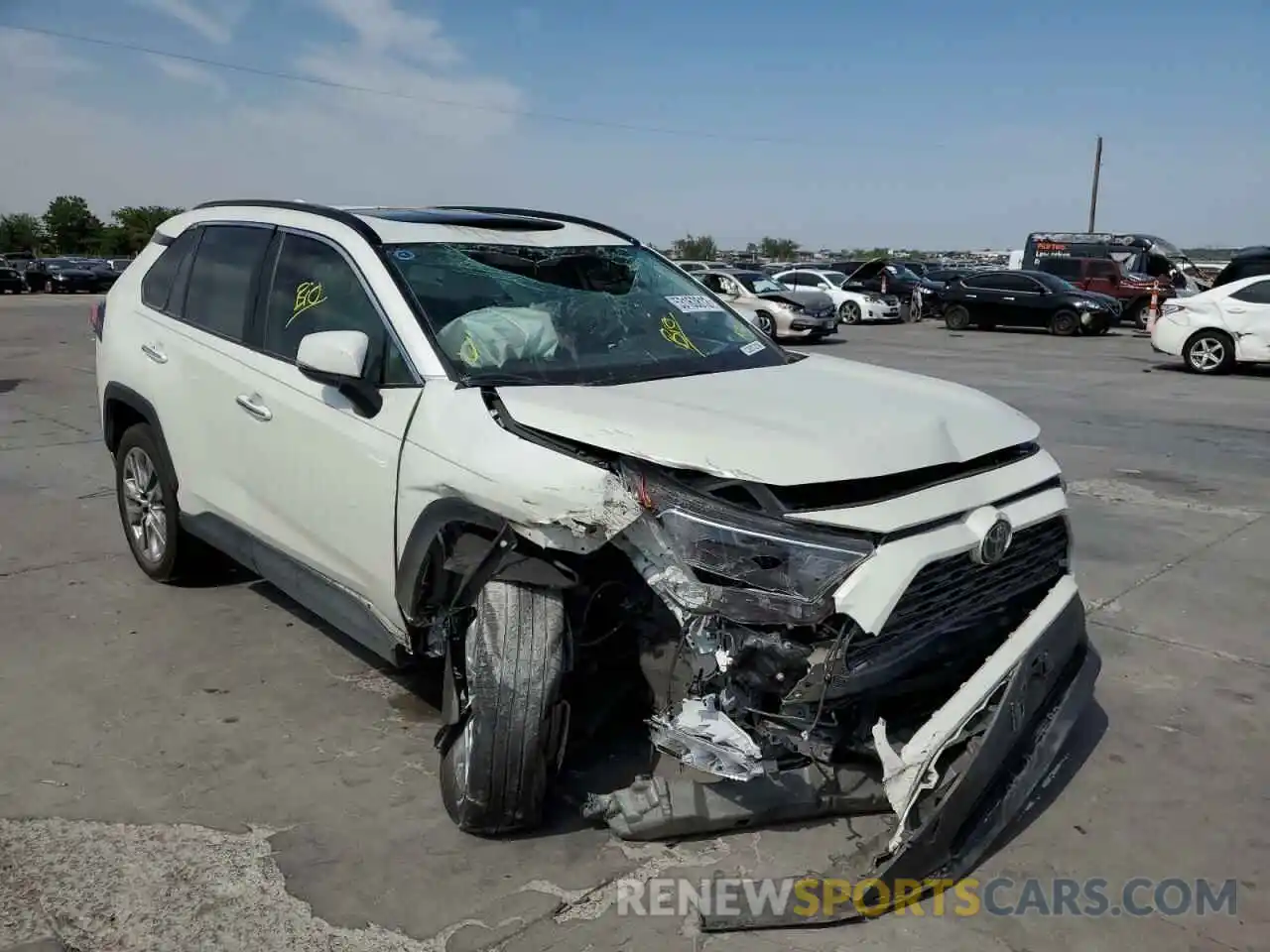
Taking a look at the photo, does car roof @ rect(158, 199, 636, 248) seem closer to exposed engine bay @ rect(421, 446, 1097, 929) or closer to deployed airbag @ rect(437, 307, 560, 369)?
deployed airbag @ rect(437, 307, 560, 369)

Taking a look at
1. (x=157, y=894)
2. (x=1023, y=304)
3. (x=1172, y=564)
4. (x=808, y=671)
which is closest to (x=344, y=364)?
(x=157, y=894)

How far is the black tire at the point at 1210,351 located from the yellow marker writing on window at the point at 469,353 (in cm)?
1492

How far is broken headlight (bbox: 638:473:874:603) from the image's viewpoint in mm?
2818

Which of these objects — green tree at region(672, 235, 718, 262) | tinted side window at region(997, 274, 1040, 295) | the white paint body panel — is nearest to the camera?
the white paint body panel

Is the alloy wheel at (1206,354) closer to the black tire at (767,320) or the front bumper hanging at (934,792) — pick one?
the black tire at (767,320)

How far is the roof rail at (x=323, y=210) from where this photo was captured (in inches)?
159

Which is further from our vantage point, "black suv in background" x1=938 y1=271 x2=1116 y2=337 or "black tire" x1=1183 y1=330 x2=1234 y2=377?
"black suv in background" x1=938 y1=271 x2=1116 y2=337

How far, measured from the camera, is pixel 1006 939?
2.89 metres

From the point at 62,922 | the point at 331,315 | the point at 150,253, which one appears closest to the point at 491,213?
the point at 331,315

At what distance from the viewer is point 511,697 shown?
Result: 3.06 meters

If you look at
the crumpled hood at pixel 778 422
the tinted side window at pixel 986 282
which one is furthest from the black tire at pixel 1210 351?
the crumpled hood at pixel 778 422

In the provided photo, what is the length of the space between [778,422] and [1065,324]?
23.2 metres

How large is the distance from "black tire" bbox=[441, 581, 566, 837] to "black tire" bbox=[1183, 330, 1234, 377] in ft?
50.2

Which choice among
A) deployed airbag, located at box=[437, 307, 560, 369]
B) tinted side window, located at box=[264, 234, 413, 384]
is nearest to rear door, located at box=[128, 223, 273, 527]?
tinted side window, located at box=[264, 234, 413, 384]
